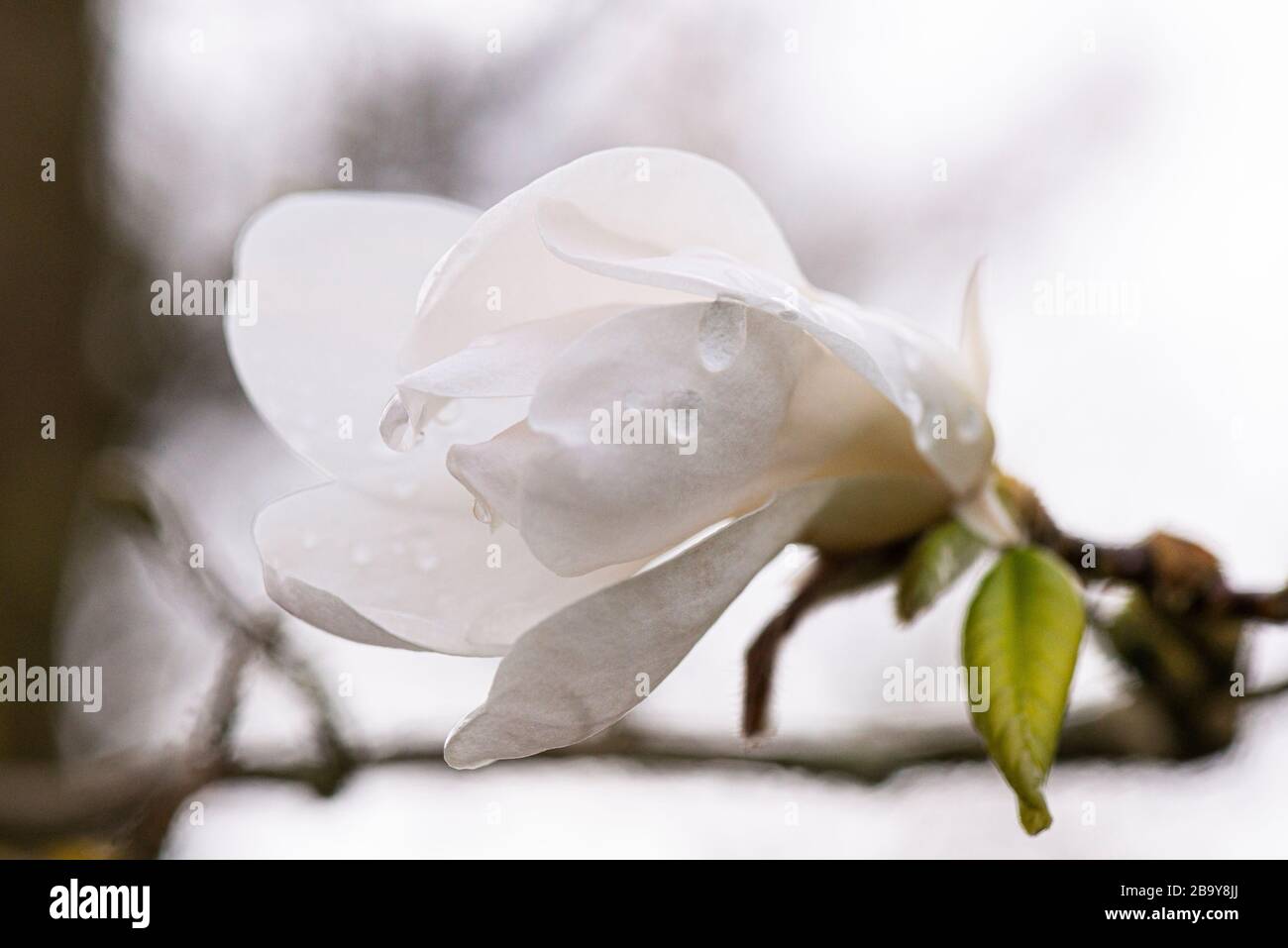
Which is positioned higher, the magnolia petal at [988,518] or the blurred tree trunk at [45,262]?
the blurred tree trunk at [45,262]

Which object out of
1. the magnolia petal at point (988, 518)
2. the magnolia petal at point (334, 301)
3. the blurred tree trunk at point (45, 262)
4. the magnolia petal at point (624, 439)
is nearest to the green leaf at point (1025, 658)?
the magnolia petal at point (988, 518)

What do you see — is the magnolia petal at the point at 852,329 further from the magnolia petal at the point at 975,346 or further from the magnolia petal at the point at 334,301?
the magnolia petal at the point at 334,301

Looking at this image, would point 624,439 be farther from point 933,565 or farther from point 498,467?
point 933,565

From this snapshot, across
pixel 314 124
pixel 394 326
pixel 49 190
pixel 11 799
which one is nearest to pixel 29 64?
pixel 49 190

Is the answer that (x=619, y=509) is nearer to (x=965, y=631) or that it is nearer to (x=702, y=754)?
(x=965, y=631)

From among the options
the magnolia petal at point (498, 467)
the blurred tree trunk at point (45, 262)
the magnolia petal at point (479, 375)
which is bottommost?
the magnolia petal at point (498, 467)

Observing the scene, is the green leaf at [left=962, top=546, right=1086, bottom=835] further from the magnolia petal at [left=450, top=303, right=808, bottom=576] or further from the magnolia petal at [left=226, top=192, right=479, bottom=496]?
the magnolia petal at [left=226, top=192, right=479, bottom=496]

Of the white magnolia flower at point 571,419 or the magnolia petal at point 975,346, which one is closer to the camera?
the white magnolia flower at point 571,419
